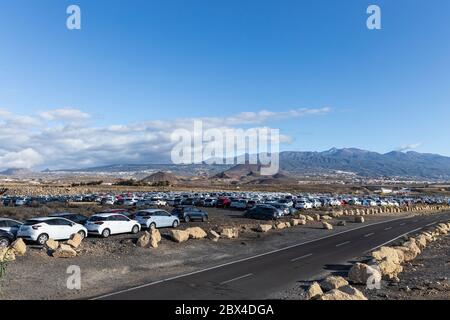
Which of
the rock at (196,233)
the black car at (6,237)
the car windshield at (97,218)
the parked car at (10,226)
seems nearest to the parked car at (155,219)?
the rock at (196,233)

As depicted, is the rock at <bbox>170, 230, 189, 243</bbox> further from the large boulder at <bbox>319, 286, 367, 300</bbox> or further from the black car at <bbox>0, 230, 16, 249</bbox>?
the large boulder at <bbox>319, 286, 367, 300</bbox>

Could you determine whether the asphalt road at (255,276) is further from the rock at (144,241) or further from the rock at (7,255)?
the rock at (144,241)

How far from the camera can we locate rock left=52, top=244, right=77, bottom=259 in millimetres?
21984

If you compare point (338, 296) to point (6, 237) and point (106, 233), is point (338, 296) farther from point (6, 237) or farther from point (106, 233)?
point (106, 233)

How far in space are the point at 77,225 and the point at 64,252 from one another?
5.84 metres

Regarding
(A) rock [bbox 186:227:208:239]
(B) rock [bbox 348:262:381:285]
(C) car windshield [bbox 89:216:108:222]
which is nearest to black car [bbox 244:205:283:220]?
(A) rock [bbox 186:227:208:239]

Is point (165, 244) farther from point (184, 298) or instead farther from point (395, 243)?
point (395, 243)

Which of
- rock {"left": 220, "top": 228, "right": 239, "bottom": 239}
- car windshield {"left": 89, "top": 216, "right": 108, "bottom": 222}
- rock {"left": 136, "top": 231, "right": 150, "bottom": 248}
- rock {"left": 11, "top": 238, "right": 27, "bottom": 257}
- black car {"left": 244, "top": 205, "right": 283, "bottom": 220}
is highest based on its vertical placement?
car windshield {"left": 89, "top": 216, "right": 108, "bottom": 222}

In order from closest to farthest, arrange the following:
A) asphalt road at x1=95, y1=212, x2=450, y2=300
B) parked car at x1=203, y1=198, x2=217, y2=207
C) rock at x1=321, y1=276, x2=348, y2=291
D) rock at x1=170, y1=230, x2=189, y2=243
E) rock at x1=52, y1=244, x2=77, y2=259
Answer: asphalt road at x1=95, y1=212, x2=450, y2=300, rock at x1=321, y1=276, x2=348, y2=291, rock at x1=52, y1=244, x2=77, y2=259, rock at x1=170, y1=230, x2=189, y2=243, parked car at x1=203, y1=198, x2=217, y2=207

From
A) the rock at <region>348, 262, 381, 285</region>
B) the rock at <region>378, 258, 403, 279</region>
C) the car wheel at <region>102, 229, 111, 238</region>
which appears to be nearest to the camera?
the rock at <region>348, 262, 381, 285</region>

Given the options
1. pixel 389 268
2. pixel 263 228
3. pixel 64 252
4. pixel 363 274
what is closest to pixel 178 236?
pixel 64 252
